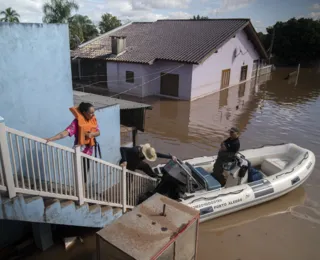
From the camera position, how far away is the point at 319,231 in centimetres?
602

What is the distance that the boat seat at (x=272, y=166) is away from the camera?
25.5 feet

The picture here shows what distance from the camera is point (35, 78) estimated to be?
4543 mm

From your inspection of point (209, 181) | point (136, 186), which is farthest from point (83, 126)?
point (209, 181)

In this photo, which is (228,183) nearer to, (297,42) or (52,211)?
(52,211)

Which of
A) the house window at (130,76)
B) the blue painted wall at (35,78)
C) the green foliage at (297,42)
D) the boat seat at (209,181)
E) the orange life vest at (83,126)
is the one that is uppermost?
the green foliage at (297,42)

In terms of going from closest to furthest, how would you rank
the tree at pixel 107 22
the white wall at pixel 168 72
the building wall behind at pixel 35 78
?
the building wall behind at pixel 35 78
the white wall at pixel 168 72
the tree at pixel 107 22

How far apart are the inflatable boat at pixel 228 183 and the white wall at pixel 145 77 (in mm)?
9056

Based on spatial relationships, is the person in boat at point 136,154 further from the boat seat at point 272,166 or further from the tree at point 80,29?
the tree at point 80,29

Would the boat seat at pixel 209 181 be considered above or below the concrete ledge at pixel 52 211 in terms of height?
below

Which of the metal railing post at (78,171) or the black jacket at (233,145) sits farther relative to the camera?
the black jacket at (233,145)

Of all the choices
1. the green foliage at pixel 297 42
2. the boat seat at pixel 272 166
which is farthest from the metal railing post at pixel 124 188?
the green foliage at pixel 297 42

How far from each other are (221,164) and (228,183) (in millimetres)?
645

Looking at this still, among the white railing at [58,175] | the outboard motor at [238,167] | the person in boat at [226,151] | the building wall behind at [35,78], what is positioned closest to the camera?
Result: the white railing at [58,175]

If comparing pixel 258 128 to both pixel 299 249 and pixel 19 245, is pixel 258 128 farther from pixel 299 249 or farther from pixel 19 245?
pixel 19 245
